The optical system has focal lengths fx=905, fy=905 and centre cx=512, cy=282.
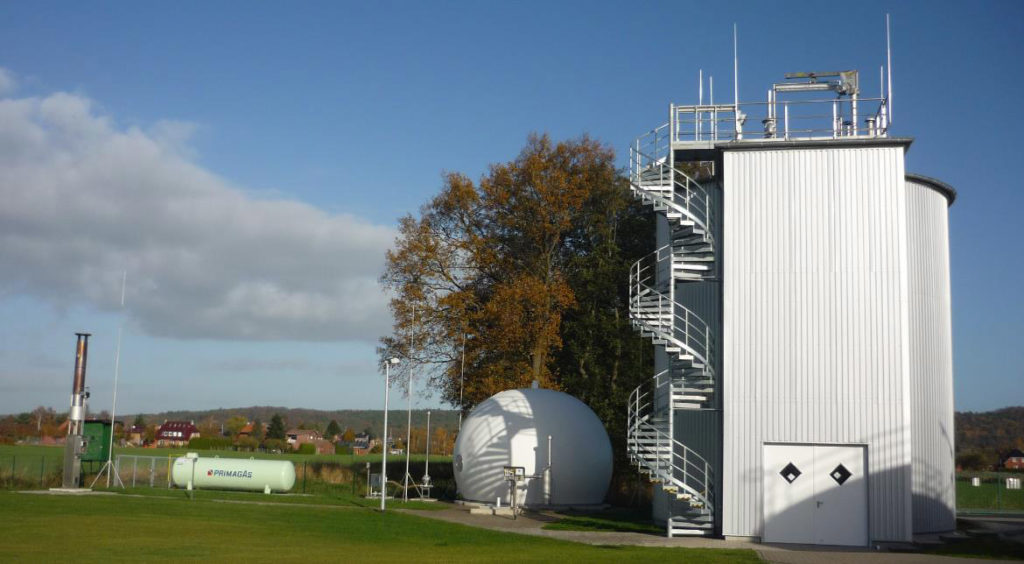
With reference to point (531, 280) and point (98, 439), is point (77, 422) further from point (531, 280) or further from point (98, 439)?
point (531, 280)

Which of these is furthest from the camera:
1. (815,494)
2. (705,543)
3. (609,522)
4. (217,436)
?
(217,436)

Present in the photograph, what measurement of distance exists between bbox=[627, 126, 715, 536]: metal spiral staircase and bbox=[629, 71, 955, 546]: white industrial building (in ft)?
0.22

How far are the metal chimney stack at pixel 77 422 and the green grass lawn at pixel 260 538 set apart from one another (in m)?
6.00

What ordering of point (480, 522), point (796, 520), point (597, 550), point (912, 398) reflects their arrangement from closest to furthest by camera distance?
point (597, 550) < point (796, 520) < point (912, 398) < point (480, 522)

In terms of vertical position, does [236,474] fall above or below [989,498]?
above

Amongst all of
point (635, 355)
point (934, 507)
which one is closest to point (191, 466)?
point (635, 355)

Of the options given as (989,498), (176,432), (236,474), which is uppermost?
(236,474)

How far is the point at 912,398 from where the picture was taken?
1014 inches

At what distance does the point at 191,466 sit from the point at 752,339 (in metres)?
25.4

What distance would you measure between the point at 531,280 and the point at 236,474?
15.9 m

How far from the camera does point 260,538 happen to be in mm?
22125

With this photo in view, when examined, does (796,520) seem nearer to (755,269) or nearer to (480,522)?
(755,269)

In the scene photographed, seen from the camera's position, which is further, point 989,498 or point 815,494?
point 989,498

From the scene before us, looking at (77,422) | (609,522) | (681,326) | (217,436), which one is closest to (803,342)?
(681,326)
